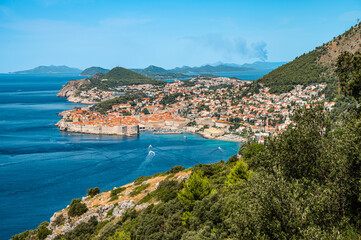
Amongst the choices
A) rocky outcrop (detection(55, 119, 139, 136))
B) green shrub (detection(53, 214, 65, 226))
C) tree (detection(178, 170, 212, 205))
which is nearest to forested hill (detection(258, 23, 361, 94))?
rocky outcrop (detection(55, 119, 139, 136))

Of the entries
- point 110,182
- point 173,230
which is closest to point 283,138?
point 173,230

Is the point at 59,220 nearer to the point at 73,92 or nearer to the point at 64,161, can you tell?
the point at 64,161

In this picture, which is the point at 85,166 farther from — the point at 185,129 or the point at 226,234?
the point at 226,234

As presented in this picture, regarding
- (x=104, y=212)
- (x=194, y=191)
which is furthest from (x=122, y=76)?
(x=194, y=191)

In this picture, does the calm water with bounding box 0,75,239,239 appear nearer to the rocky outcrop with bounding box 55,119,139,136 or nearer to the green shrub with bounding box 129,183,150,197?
the rocky outcrop with bounding box 55,119,139,136

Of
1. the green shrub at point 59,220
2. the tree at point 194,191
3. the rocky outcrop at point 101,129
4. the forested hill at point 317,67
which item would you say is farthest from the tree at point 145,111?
the tree at point 194,191

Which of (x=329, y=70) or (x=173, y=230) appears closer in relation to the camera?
(x=173, y=230)

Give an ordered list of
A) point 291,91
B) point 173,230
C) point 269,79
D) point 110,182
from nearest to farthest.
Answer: point 173,230 → point 110,182 → point 291,91 → point 269,79

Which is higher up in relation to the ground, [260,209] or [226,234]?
[260,209]
